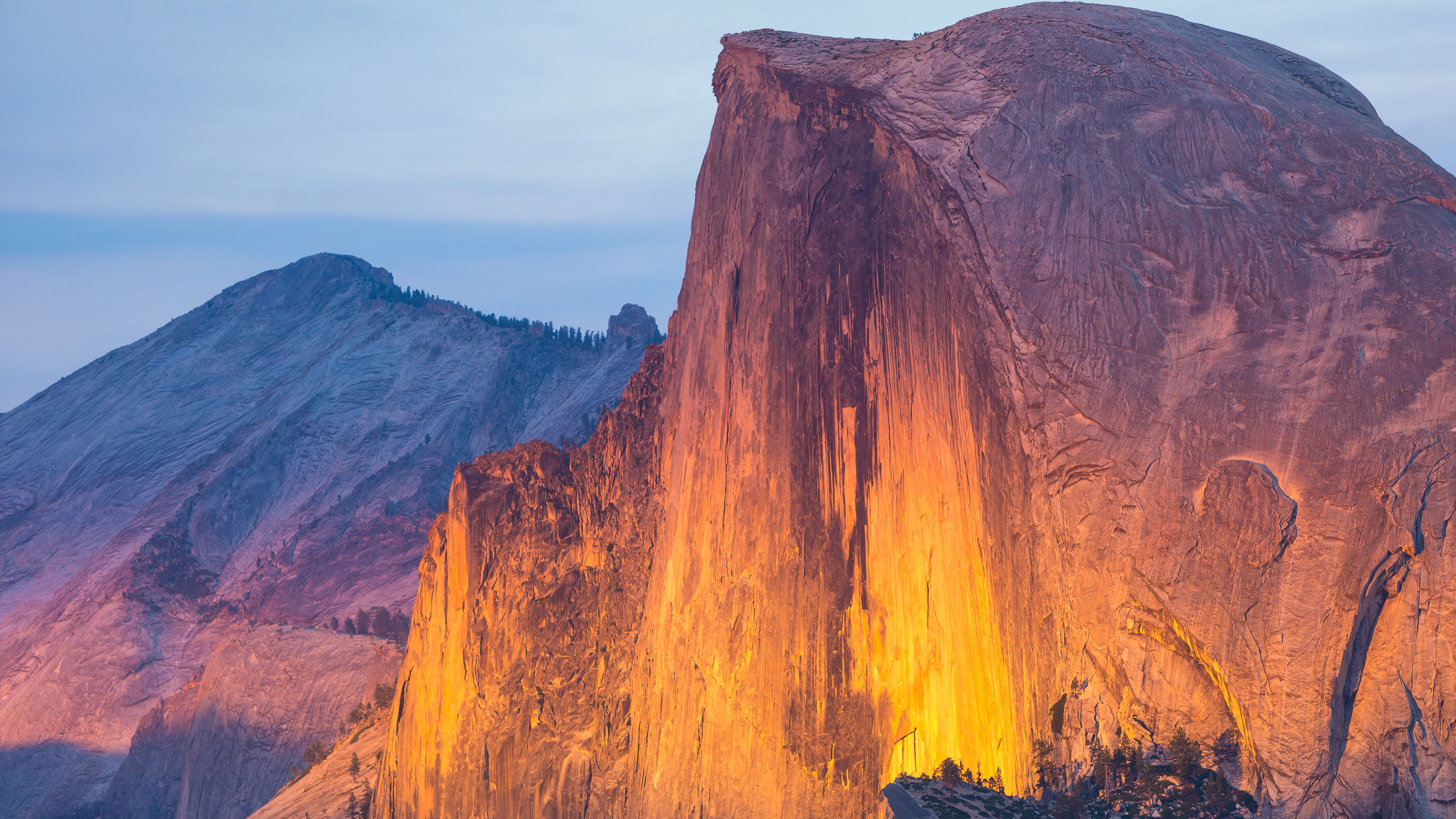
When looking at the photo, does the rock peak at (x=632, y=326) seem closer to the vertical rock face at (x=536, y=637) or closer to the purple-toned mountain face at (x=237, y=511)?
the purple-toned mountain face at (x=237, y=511)

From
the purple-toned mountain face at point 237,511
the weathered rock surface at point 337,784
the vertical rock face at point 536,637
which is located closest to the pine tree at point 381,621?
the purple-toned mountain face at point 237,511

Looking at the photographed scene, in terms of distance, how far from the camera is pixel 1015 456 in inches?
1399

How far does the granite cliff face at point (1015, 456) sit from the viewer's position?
30.1 meters

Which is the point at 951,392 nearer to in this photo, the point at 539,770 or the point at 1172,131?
the point at 1172,131

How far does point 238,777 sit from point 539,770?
48999 millimetres

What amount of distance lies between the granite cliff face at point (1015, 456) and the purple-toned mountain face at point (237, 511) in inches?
1794

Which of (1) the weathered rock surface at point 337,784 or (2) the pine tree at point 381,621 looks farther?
(2) the pine tree at point 381,621

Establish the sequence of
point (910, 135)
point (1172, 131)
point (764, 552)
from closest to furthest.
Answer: point (1172, 131)
point (910, 135)
point (764, 552)

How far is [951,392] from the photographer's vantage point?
1522 inches

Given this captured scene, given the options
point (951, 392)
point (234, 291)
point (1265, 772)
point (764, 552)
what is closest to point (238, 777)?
point (764, 552)

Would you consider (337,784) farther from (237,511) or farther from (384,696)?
(237,511)

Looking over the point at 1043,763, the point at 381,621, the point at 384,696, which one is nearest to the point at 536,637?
the point at 1043,763

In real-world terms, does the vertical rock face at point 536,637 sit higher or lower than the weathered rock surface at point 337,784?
higher

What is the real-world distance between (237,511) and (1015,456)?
126 meters
